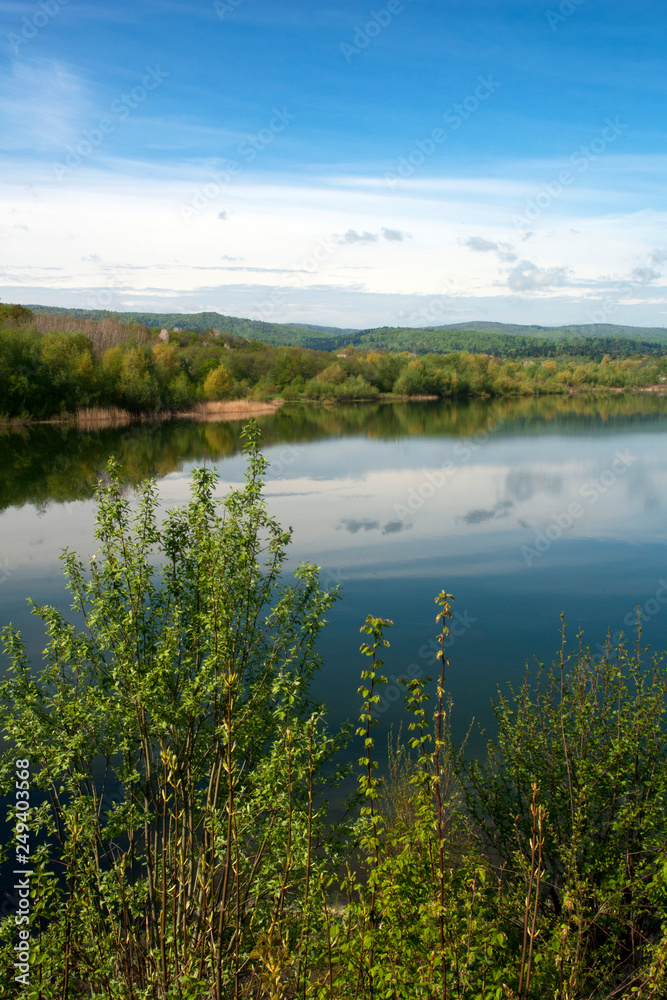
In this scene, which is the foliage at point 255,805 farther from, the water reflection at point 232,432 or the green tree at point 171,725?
the water reflection at point 232,432

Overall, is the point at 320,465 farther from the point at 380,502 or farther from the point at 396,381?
the point at 396,381

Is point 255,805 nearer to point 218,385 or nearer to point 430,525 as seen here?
point 430,525

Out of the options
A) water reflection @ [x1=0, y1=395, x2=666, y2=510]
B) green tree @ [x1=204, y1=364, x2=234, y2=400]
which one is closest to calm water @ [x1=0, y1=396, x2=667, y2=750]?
water reflection @ [x1=0, y1=395, x2=666, y2=510]

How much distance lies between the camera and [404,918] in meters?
3.25

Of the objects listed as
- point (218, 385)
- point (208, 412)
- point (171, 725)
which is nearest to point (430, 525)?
point (171, 725)

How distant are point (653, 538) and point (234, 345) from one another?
85.9m

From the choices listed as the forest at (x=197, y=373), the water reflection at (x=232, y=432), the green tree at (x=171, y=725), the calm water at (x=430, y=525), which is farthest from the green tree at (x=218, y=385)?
the green tree at (x=171, y=725)

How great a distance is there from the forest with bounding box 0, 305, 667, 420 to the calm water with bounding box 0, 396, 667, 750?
220 inches

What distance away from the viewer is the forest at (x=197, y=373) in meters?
48.5

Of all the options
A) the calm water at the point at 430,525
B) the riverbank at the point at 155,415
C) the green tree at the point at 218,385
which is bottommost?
the calm water at the point at 430,525

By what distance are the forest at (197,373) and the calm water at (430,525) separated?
559cm

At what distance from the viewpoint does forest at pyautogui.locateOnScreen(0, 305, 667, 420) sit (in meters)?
48.5

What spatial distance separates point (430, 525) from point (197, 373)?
51.6 meters

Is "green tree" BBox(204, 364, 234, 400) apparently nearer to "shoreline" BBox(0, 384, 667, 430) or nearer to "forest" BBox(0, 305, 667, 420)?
"forest" BBox(0, 305, 667, 420)
